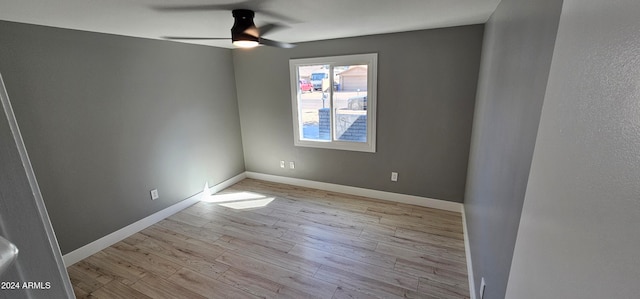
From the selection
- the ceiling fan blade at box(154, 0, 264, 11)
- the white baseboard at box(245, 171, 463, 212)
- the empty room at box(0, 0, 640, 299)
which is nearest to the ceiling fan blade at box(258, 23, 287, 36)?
the empty room at box(0, 0, 640, 299)

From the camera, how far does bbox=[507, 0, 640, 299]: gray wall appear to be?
45cm

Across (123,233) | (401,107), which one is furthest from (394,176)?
(123,233)

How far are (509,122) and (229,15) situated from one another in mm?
2056

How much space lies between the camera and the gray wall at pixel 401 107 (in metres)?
2.83

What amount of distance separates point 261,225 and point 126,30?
2.36 meters

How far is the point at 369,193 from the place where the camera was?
3.62 meters

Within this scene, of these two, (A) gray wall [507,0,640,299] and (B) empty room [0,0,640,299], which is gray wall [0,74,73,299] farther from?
(A) gray wall [507,0,640,299]

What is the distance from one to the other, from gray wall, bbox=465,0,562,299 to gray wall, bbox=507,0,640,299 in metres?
0.17

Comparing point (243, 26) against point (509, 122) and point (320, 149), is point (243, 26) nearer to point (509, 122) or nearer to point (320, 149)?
point (509, 122)

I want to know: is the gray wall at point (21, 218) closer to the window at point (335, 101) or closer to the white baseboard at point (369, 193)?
the window at point (335, 101)

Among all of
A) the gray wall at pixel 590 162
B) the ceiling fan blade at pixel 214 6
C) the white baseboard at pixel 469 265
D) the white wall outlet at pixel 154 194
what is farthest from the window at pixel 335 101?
the gray wall at pixel 590 162

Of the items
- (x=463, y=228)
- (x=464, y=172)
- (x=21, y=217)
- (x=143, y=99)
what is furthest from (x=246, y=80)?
(x=21, y=217)

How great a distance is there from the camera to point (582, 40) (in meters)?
0.63

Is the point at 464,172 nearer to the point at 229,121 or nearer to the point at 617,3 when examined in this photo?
Result: the point at 617,3
